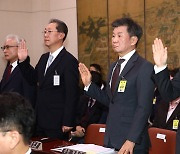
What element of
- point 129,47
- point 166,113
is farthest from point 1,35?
point 129,47

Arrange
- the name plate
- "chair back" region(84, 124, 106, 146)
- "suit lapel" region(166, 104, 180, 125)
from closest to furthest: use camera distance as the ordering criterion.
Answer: the name plate → "chair back" region(84, 124, 106, 146) → "suit lapel" region(166, 104, 180, 125)

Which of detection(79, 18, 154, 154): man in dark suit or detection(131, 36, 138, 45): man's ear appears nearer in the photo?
detection(79, 18, 154, 154): man in dark suit

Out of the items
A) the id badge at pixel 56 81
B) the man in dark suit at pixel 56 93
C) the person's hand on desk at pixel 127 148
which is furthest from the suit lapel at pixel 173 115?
the person's hand on desk at pixel 127 148

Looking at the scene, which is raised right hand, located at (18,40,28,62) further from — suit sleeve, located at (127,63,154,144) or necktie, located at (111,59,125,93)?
suit sleeve, located at (127,63,154,144)

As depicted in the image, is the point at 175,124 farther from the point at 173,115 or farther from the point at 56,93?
the point at 56,93

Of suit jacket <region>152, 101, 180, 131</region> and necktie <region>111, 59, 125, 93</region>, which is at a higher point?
necktie <region>111, 59, 125, 93</region>

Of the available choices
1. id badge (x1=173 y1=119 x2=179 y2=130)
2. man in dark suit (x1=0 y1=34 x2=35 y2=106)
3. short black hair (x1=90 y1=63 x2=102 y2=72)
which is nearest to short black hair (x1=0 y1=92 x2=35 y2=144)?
man in dark suit (x1=0 y1=34 x2=35 y2=106)

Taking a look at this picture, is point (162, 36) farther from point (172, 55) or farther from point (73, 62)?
point (73, 62)

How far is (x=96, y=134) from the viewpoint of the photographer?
345 cm

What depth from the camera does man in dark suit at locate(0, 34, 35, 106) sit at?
3.92 m

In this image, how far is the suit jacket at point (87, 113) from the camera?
498 cm

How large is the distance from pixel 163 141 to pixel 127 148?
2.04ft

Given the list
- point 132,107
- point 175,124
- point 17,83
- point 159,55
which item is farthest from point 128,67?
point 17,83

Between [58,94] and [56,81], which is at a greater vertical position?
[56,81]
